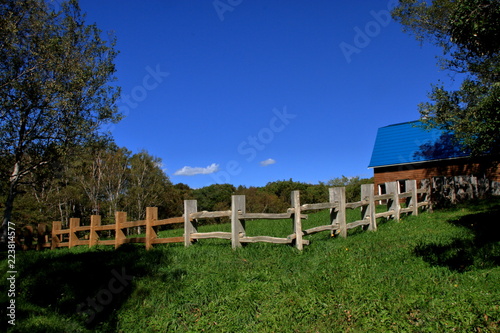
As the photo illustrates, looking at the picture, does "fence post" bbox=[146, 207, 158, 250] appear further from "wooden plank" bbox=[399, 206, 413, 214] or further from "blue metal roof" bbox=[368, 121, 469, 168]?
"blue metal roof" bbox=[368, 121, 469, 168]

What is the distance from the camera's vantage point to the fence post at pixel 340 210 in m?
9.74

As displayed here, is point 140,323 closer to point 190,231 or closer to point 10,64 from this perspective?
point 190,231

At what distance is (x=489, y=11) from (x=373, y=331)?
5.92 meters

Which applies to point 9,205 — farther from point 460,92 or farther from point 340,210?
point 460,92

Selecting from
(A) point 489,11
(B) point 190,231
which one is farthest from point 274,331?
(A) point 489,11

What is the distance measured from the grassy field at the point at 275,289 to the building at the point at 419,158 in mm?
18157

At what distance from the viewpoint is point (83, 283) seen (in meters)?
6.79

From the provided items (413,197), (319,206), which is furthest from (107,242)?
(413,197)

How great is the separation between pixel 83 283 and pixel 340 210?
6751 mm

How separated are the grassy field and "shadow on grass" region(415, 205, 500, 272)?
19 mm

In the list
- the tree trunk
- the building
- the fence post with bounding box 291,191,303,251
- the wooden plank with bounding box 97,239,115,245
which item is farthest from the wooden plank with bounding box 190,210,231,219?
the building

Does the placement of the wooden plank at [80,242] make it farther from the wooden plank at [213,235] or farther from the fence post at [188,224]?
the wooden plank at [213,235]

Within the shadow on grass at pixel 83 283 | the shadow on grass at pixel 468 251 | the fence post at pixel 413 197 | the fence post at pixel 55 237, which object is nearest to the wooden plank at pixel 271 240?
the shadow on grass at pixel 83 283

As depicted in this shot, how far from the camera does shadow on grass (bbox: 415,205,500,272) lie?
627 cm
